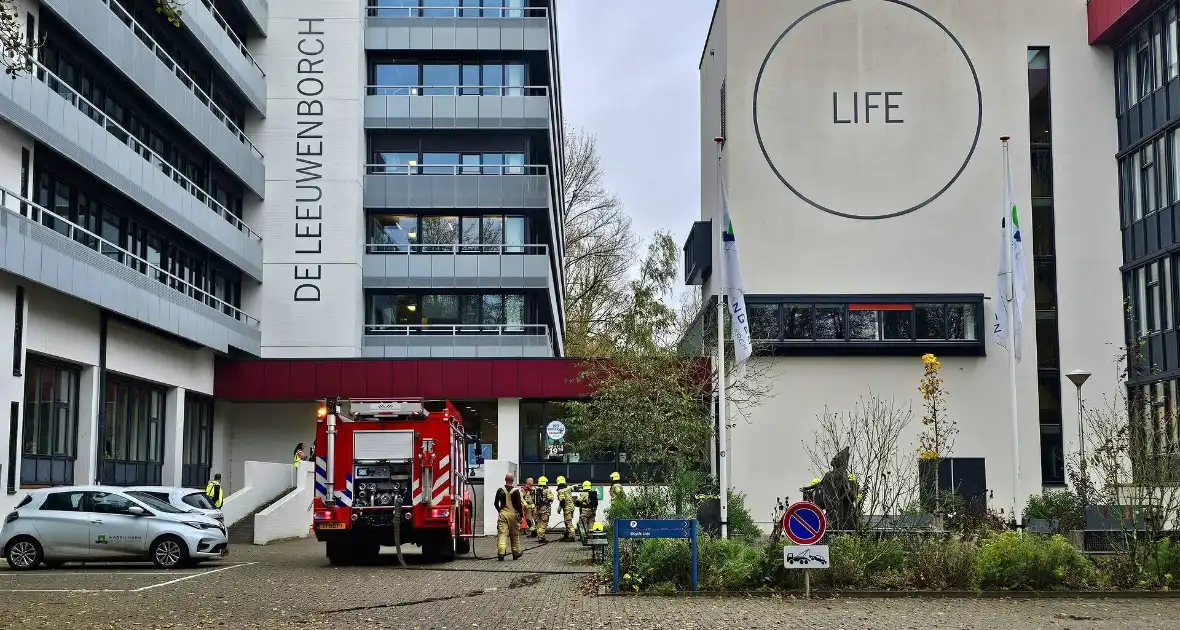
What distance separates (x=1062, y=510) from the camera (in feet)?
86.1

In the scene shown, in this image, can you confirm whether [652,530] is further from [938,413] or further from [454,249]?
[454,249]

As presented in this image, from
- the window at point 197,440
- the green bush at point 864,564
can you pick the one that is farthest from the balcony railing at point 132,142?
the green bush at point 864,564

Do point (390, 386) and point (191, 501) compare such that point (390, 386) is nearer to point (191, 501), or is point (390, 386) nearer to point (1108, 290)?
point (191, 501)

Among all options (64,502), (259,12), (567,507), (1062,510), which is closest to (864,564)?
(1062,510)

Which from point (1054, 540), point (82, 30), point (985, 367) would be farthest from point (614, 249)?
point (1054, 540)

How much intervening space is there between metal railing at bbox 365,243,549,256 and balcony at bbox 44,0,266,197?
4762 millimetres

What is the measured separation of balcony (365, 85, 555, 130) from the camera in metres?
48.7

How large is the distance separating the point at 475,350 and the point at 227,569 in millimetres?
24820

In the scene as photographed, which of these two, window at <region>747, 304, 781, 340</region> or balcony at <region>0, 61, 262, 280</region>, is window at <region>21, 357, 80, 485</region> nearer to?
balcony at <region>0, 61, 262, 280</region>

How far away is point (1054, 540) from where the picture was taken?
18.7 metres

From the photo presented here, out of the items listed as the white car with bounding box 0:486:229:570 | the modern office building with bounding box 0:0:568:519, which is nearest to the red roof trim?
the modern office building with bounding box 0:0:568:519

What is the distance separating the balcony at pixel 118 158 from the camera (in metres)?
29.3

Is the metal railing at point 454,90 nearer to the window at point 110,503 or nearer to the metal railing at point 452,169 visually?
the metal railing at point 452,169

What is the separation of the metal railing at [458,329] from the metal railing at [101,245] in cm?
463
